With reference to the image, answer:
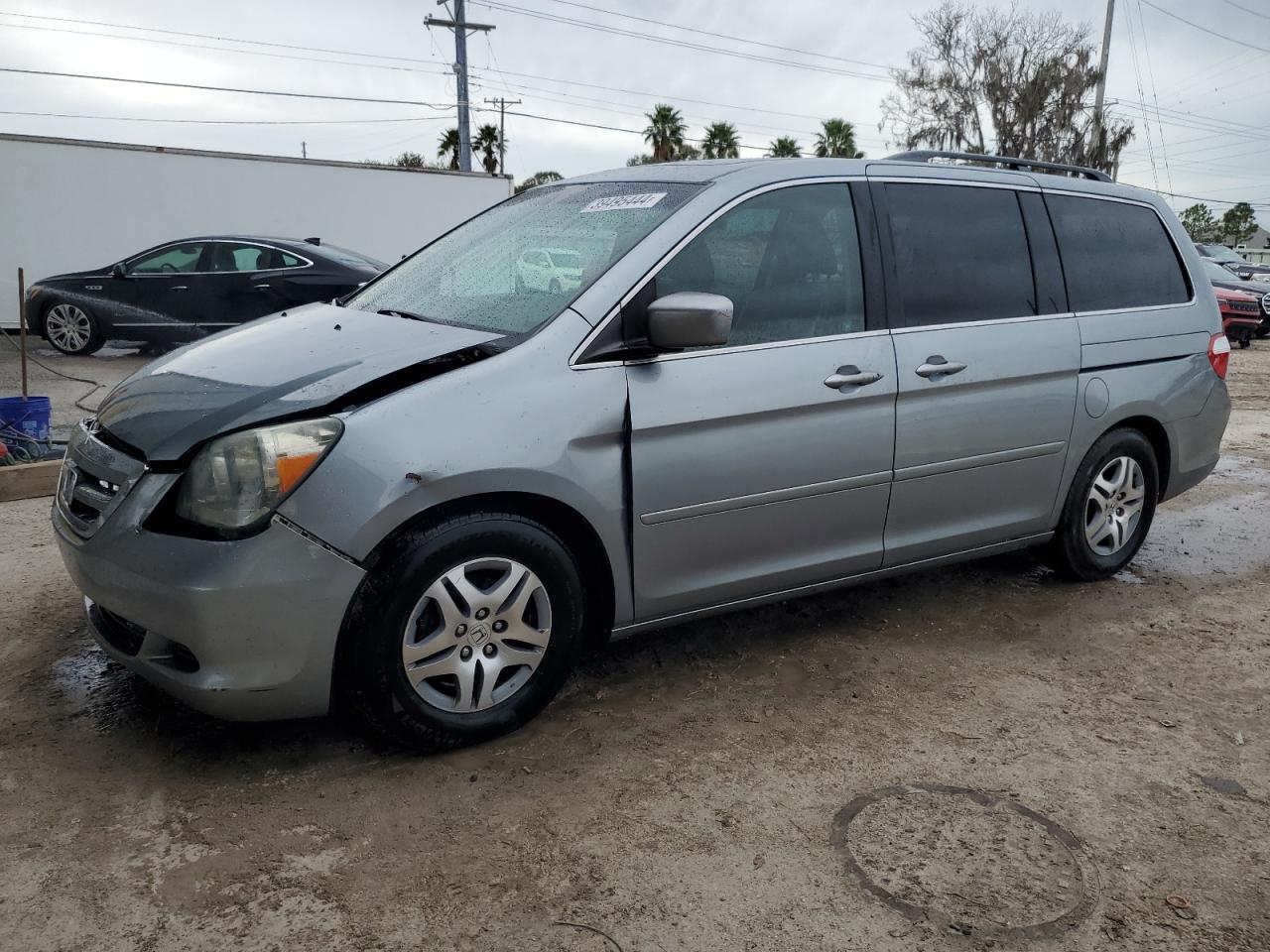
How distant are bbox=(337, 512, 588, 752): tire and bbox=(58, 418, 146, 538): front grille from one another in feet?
2.42

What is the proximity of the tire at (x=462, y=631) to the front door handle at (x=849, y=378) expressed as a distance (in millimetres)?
1117

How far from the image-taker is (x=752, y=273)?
11.6ft

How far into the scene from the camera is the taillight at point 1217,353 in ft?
16.0

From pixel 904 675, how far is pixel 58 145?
1640 cm

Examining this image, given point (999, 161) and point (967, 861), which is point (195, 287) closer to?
point (999, 161)

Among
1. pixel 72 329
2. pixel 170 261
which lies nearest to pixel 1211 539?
pixel 170 261

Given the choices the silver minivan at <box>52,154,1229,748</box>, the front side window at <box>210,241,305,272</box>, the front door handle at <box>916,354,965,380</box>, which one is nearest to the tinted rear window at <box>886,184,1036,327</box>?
the silver minivan at <box>52,154,1229,748</box>

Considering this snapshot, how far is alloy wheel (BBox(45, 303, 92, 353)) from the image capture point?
12.9 m

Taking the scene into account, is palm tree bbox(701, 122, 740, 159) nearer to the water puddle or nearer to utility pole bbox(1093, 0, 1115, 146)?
utility pole bbox(1093, 0, 1115, 146)

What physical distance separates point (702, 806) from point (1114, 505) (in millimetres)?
2859

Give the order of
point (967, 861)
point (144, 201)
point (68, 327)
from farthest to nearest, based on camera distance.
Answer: point (144, 201), point (68, 327), point (967, 861)

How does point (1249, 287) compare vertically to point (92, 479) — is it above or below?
above

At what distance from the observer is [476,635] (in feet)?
9.90

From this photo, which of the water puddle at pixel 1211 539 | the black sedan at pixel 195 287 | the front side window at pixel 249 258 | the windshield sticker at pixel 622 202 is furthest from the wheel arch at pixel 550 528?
the front side window at pixel 249 258
